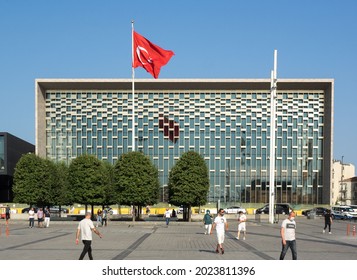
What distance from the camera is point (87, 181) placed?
183 ft

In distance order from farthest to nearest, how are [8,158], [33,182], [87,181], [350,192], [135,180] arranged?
[350,192], [8,158], [33,182], [87,181], [135,180]

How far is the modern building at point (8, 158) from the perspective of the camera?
83250 mm

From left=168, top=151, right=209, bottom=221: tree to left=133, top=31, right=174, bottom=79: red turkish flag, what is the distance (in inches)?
475

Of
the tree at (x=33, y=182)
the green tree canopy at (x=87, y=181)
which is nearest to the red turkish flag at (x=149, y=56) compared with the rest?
the green tree canopy at (x=87, y=181)

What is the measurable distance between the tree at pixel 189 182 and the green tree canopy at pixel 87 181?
8438 millimetres

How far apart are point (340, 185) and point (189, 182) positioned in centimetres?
10494

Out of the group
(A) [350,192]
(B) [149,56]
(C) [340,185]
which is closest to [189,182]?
(B) [149,56]

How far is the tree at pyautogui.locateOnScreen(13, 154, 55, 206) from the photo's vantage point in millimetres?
55688

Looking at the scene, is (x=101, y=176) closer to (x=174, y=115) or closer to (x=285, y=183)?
(x=174, y=115)

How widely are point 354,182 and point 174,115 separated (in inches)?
2715

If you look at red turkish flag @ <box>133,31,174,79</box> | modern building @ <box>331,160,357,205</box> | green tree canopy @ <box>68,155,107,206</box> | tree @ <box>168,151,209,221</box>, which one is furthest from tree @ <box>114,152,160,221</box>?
modern building @ <box>331,160,357,205</box>

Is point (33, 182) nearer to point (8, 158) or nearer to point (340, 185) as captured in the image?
point (8, 158)

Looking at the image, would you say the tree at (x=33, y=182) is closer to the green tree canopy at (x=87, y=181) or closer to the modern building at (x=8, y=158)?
the green tree canopy at (x=87, y=181)
